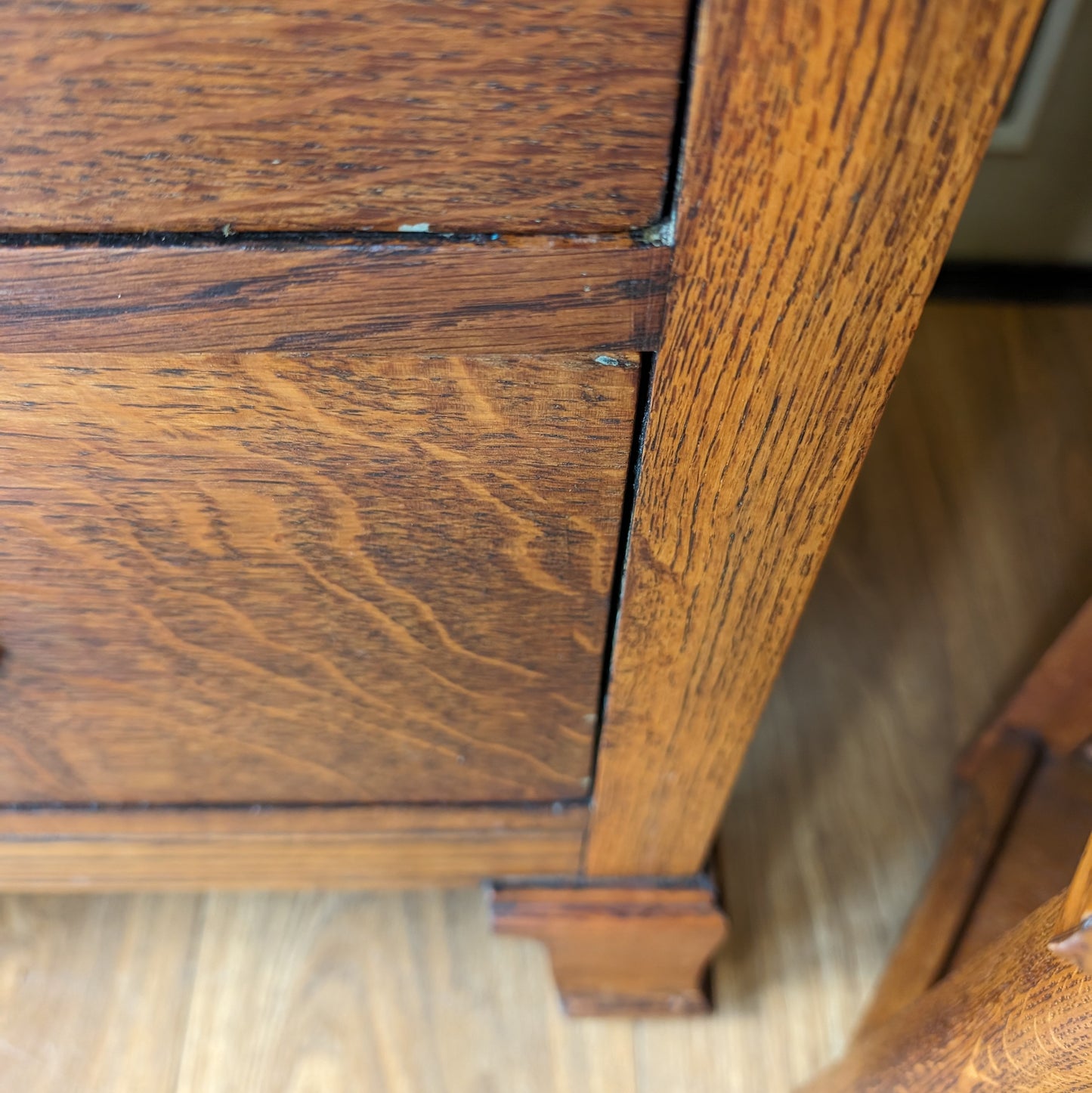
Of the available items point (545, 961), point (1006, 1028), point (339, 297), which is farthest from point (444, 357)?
point (545, 961)

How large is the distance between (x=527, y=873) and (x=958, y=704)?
0.40 metres

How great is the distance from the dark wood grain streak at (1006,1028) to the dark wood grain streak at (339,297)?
0.20 m

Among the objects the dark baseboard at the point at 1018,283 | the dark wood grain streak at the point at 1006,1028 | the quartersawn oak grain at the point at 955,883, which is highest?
the dark wood grain streak at the point at 1006,1028

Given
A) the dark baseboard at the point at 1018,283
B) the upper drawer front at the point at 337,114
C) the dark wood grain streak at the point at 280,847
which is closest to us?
the upper drawer front at the point at 337,114

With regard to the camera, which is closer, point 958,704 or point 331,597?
point 331,597

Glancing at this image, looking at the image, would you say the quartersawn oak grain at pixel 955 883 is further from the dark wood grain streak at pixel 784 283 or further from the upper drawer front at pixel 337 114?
the upper drawer front at pixel 337 114

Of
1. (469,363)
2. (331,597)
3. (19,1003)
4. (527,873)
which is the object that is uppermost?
(469,363)

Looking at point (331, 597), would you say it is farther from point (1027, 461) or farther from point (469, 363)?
point (1027, 461)

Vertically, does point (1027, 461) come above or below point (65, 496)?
below

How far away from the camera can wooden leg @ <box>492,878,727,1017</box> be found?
1.66 ft

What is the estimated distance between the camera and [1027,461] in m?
0.89

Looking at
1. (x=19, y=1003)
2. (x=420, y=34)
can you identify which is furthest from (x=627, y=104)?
(x=19, y=1003)

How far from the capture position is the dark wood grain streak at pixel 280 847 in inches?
18.1

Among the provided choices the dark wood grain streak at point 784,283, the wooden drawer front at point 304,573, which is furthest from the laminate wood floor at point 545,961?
the dark wood grain streak at point 784,283
